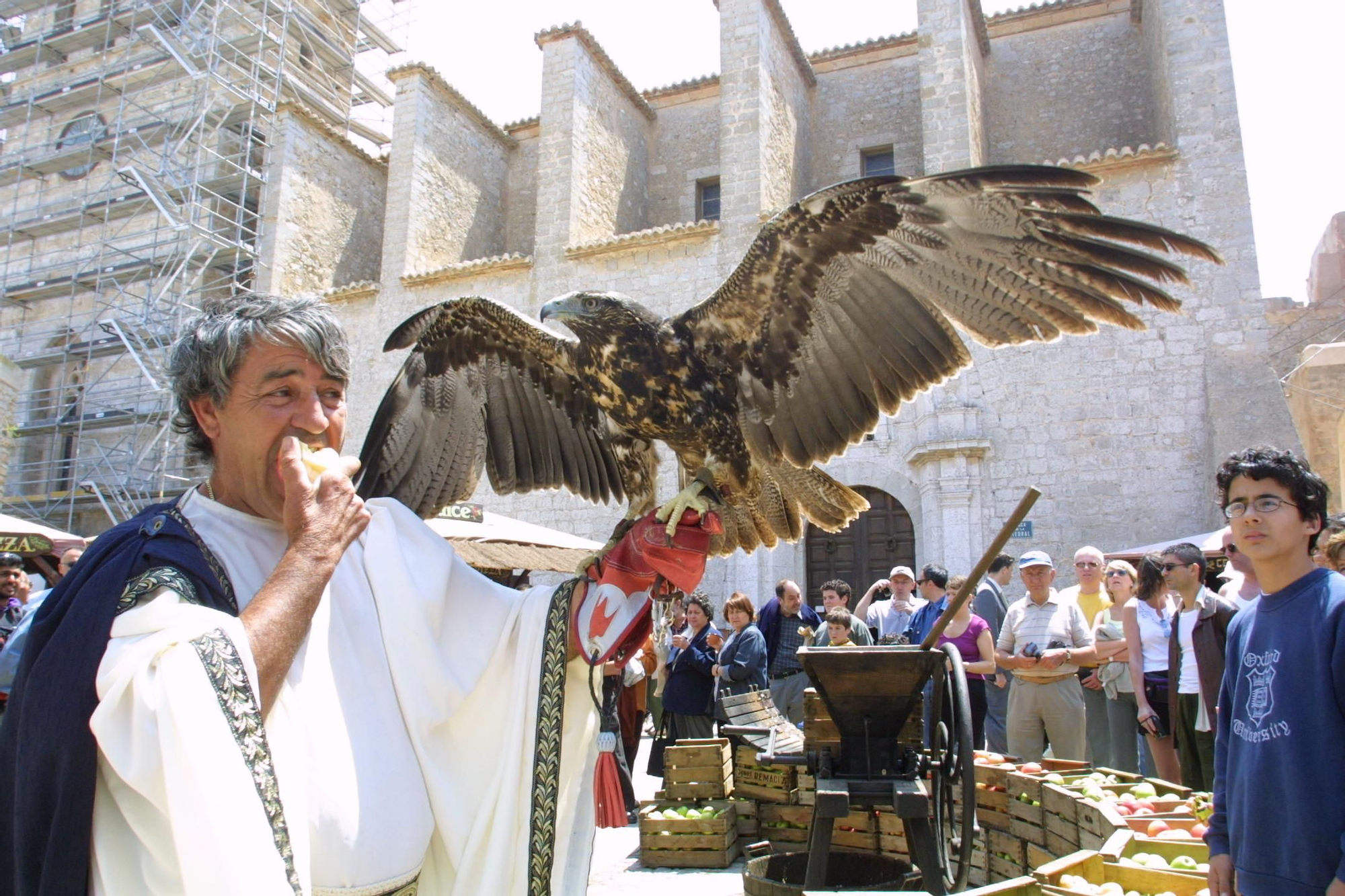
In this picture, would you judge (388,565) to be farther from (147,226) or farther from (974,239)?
(147,226)

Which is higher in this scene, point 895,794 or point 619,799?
point 619,799

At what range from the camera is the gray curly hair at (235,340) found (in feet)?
4.37

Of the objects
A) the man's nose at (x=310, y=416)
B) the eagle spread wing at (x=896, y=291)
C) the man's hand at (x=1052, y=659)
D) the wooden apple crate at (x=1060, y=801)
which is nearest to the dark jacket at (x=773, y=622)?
the man's hand at (x=1052, y=659)

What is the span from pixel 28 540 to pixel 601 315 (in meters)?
6.51

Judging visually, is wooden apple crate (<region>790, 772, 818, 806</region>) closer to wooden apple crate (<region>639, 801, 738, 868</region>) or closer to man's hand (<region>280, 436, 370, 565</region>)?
wooden apple crate (<region>639, 801, 738, 868</region>)

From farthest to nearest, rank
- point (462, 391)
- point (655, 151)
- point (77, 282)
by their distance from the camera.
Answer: point (77, 282) < point (655, 151) < point (462, 391)

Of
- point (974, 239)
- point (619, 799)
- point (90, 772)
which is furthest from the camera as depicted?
point (974, 239)

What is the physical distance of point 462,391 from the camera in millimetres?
3320

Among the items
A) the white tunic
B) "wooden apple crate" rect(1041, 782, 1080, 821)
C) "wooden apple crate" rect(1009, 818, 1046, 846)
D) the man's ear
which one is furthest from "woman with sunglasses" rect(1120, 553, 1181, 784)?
the man's ear

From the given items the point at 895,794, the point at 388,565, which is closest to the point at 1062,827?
the point at 895,794

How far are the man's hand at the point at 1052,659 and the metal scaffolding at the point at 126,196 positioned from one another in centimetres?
1401

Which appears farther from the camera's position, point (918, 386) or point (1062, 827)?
point (1062, 827)

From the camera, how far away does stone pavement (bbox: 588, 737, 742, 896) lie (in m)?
4.39

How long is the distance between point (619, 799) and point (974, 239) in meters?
1.91
